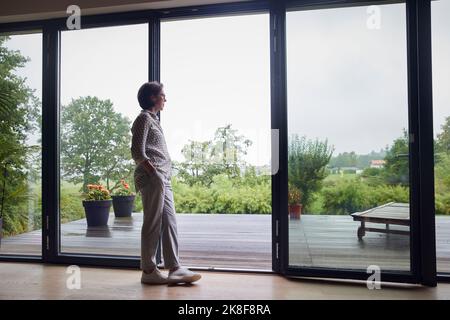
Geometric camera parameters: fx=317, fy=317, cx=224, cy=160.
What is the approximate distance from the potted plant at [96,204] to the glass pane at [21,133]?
45 cm

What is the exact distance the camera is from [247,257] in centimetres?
301

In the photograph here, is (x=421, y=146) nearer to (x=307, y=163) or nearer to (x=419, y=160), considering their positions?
(x=419, y=160)

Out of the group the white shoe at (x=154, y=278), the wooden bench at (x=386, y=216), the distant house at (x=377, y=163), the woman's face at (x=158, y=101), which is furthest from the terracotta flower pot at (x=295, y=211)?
the woman's face at (x=158, y=101)

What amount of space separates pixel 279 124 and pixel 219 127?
1.81 m

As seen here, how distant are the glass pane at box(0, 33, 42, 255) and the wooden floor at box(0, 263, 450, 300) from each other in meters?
0.57

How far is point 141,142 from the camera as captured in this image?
2080 mm

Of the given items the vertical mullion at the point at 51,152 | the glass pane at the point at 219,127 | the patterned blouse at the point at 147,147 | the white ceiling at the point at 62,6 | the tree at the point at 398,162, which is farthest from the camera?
the glass pane at the point at 219,127

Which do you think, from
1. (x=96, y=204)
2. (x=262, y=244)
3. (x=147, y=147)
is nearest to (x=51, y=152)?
(x=96, y=204)

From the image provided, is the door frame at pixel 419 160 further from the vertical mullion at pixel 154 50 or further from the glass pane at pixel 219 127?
the vertical mullion at pixel 154 50

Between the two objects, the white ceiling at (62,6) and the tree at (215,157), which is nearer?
the white ceiling at (62,6)

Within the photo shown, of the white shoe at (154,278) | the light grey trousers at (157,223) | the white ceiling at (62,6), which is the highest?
the white ceiling at (62,6)

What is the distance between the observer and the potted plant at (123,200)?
2836 millimetres

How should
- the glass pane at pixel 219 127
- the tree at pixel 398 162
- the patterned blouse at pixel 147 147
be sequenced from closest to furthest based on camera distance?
the patterned blouse at pixel 147 147 → the tree at pixel 398 162 → the glass pane at pixel 219 127

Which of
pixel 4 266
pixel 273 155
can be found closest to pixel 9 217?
pixel 4 266
